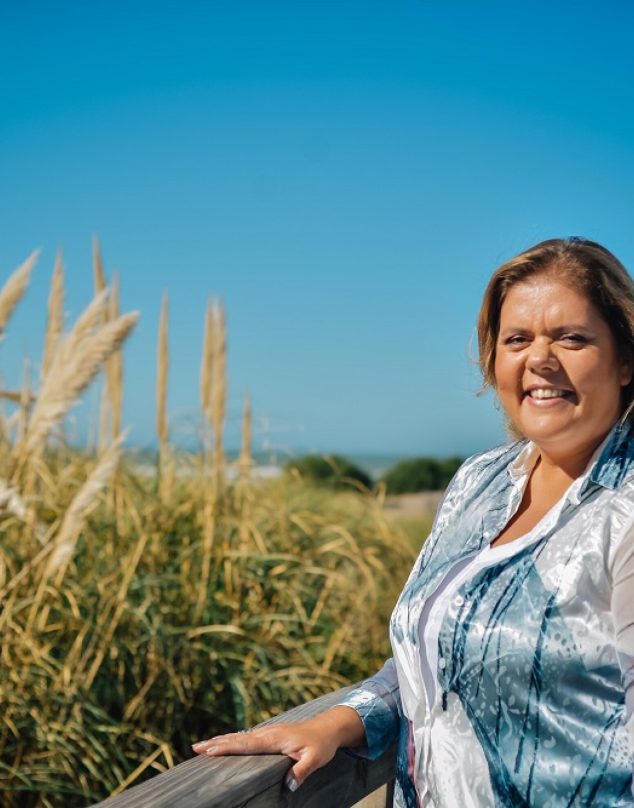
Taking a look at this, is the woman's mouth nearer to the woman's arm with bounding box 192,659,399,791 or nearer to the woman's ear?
the woman's ear

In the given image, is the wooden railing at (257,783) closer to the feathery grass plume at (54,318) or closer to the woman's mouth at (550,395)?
the woman's mouth at (550,395)

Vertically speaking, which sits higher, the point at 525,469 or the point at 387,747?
the point at 525,469

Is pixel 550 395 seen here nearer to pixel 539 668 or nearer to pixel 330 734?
pixel 539 668

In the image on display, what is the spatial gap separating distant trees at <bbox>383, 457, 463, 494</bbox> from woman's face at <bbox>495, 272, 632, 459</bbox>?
12066 millimetres

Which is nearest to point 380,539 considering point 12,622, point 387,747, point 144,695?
point 144,695

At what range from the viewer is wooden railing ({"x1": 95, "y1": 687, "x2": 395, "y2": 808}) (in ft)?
3.49

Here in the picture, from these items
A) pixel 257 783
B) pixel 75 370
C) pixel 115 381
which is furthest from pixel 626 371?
pixel 115 381

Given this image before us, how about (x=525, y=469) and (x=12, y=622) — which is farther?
(x=12, y=622)

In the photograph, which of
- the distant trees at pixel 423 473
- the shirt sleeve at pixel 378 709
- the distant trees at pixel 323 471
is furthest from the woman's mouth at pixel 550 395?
the distant trees at pixel 423 473

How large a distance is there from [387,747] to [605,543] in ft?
1.60

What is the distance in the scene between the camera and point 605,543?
1.08 m

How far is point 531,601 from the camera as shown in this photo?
3.66 ft

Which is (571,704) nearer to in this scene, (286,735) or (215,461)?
(286,735)

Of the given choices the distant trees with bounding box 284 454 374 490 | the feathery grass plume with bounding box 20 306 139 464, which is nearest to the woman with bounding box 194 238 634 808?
the feathery grass plume with bounding box 20 306 139 464
